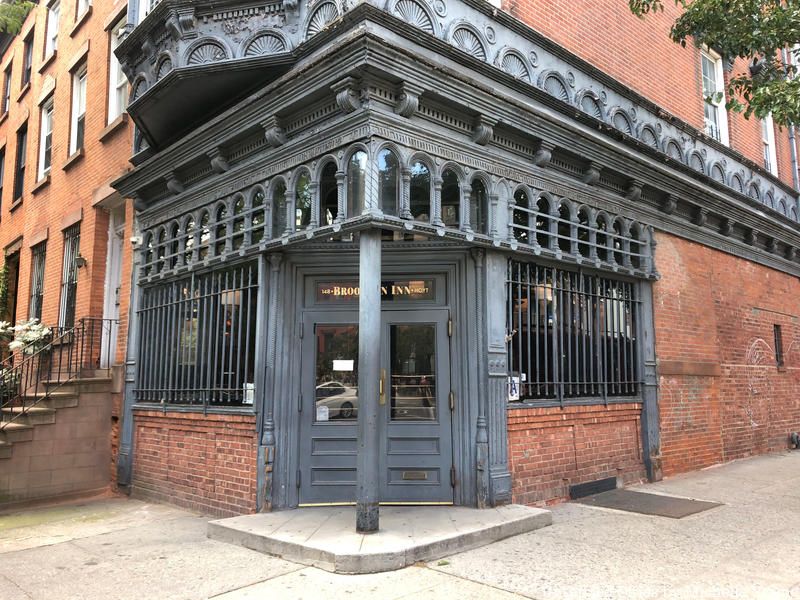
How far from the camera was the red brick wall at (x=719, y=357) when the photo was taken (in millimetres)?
9156

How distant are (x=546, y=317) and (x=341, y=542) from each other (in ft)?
12.1

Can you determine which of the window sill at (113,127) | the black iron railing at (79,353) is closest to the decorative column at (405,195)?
the window sill at (113,127)

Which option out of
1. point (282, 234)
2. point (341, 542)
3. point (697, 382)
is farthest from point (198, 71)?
point (697, 382)

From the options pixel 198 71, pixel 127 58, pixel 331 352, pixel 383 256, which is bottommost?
pixel 331 352

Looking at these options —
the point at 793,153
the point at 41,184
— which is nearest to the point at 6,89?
the point at 41,184

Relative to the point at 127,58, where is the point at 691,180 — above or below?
below

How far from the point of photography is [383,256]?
23.2 ft

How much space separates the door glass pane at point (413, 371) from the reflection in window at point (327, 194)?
4.68 feet

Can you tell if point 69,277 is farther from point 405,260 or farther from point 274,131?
point 405,260

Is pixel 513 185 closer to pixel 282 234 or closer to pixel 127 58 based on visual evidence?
pixel 282 234

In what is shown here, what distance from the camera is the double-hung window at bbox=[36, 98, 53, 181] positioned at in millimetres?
13891

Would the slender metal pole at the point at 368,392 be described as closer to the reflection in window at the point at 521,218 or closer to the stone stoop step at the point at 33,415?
the reflection in window at the point at 521,218

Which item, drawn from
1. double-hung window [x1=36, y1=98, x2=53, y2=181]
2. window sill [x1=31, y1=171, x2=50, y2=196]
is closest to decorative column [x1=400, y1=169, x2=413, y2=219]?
window sill [x1=31, y1=171, x2=50, y2=196]

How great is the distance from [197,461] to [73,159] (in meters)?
7.26
